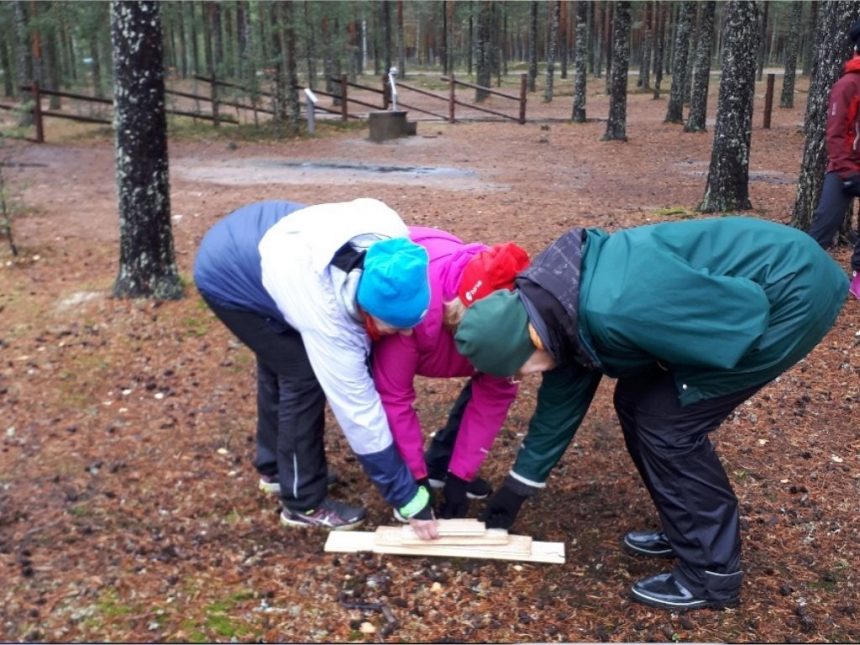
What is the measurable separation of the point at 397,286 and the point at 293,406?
0.94m

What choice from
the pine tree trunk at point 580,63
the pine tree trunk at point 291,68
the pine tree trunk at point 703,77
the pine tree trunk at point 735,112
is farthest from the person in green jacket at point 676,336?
the pine tree trunk at point 580,63

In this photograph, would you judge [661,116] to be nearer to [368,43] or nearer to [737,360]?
[737,360]

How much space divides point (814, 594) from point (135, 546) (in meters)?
2.65

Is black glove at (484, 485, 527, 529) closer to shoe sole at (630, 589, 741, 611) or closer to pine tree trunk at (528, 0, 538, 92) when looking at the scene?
shoe sole at (630, 589, 741, 611)

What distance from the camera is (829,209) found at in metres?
6.24

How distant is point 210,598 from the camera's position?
307 centimetres

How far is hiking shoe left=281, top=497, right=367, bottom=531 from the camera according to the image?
3555mm

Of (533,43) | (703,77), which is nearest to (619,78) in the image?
(703,77)

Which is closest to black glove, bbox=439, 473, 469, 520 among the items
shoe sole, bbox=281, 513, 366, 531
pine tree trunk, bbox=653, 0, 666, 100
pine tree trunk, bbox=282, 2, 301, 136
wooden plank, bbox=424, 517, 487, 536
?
wooden plank, bbox=424, 517, 487, 536

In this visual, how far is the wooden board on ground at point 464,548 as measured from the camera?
3.27m

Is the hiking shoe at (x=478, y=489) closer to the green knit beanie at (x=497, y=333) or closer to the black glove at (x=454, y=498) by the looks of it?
the black glove at (x=454, y=498)

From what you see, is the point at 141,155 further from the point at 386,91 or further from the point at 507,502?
the point at 386,91

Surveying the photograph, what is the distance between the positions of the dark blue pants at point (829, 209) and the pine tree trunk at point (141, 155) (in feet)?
15.9

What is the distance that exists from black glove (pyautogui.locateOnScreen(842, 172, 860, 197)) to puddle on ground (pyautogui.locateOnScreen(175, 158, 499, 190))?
5999mm
